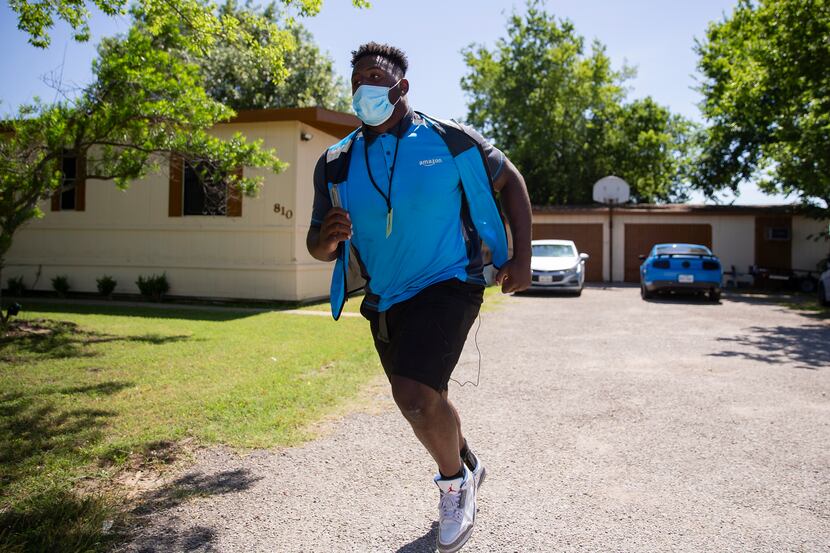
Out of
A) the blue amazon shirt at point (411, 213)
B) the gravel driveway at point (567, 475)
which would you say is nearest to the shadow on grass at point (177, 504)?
the gravel driveway at point (567, 475)

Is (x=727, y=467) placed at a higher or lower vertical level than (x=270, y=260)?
lower

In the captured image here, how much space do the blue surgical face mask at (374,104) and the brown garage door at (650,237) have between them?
82.7ft

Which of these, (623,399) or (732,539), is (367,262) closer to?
(732,539)

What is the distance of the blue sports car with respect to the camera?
1667 cm

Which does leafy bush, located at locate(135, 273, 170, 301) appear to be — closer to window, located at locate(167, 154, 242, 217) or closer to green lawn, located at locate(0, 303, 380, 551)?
window, located at locate(167, 154, 242, 217)

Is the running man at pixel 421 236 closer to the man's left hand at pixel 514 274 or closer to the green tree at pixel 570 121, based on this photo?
the man's left hand at pixel 514 274

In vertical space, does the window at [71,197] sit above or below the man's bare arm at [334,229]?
above

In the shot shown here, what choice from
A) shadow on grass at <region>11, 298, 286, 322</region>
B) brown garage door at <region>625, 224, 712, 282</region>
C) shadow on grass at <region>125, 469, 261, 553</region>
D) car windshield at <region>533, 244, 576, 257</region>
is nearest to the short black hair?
shadow on grass at <region>125, 469, 261, 553</region>

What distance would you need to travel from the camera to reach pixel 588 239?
89.4 feet

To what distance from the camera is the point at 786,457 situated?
13.8 feet

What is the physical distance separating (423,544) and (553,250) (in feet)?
56.4

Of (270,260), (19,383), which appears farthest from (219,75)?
(19,383)

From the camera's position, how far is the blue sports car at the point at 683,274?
16.7m

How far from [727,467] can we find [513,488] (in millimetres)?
1376
